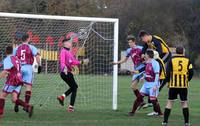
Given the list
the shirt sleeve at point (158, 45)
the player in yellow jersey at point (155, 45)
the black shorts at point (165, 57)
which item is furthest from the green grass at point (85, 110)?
the shirt sleeve at point (158, 45)

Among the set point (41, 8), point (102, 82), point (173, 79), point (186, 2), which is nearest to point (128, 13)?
point (186, 2)

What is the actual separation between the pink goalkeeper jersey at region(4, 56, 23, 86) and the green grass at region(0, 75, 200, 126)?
35.4 inches

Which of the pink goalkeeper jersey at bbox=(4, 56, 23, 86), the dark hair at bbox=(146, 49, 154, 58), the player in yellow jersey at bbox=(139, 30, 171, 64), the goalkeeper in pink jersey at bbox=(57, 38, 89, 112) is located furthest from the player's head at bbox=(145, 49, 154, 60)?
the pink goalkeeper jersey at bbox=(4, 56, 23, 86)

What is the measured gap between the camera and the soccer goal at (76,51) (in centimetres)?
1785

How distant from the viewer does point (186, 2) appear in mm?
53688

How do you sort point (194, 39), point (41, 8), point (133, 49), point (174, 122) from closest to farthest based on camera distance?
point (174, 122), point (133, 49), point (194, 39), point (41, 8)

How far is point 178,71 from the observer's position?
12.6 metres

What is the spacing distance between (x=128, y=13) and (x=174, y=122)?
1579 inches

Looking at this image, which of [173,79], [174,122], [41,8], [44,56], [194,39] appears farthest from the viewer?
[41,8]

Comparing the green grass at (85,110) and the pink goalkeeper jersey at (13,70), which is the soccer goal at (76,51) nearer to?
the green grass at (85,110)

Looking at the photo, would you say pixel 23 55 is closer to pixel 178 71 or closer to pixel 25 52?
pixel 25 52

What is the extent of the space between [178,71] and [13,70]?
3767 mm

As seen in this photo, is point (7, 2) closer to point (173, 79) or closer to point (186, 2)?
point (186, 2)

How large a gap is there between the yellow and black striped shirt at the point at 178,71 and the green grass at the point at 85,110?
1.30m
